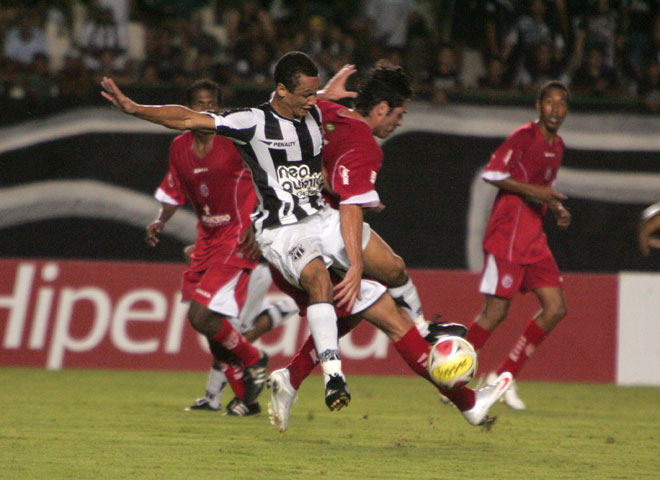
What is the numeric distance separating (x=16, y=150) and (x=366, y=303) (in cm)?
667

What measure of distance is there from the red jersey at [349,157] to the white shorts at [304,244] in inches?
6.7

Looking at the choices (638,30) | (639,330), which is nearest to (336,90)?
(639,330)

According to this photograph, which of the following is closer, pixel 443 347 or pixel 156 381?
pixel 443 347

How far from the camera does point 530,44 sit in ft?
38.3

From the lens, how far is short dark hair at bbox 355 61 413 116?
5.49m

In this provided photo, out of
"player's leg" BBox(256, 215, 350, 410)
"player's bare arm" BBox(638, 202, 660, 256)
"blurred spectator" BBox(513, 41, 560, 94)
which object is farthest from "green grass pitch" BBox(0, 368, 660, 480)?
"blurred spectator" BBox(513, 41, 560, 94)

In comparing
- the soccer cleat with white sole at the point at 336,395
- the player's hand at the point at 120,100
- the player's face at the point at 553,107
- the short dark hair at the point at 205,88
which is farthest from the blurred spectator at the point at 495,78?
the player's hand at the point at 120,100

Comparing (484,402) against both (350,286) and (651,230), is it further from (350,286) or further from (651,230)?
(651,230)

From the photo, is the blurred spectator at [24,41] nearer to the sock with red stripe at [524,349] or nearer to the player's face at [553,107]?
the player's face at [553,107]

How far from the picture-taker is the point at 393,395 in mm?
8062

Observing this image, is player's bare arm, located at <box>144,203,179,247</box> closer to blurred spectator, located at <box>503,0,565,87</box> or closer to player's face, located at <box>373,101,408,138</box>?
player's face, located at <box>373,101,408,138</box>

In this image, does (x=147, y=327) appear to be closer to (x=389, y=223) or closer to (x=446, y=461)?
(x=389, y=223)

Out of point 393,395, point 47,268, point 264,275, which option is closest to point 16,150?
point 47,268

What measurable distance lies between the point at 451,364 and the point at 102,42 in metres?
7.77
